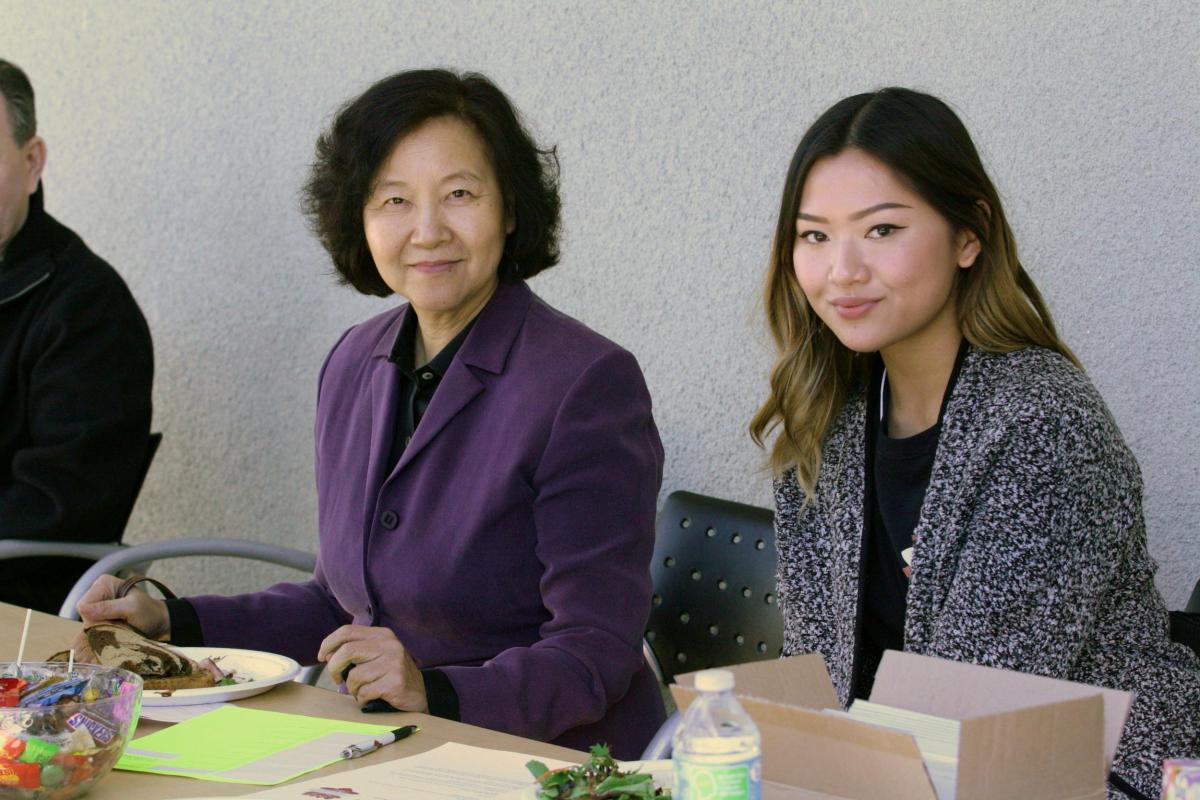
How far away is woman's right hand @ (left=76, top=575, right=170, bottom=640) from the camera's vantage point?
2.04m

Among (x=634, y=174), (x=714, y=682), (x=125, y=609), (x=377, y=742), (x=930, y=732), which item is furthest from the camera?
(x=634, y=174)

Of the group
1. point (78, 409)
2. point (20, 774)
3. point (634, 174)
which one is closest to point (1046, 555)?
point (20, 774)

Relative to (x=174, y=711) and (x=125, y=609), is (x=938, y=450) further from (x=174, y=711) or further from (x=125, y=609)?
(x=125, y=609)

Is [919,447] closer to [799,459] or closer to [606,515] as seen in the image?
[799,459]

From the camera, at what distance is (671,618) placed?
8.32 feet

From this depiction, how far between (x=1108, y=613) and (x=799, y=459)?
49cm

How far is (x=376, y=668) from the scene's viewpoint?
175cm

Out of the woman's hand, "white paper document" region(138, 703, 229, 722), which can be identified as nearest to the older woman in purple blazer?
the woman's hand

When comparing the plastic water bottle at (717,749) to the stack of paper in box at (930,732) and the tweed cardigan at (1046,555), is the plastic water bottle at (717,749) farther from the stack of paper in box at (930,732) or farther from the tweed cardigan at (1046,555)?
the tweed cardigan at (1046,555)

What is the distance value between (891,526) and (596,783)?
37.5 inches

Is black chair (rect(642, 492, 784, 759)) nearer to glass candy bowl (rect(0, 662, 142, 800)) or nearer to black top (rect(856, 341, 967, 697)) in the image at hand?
black top (rect(856, 341, 967, 697))

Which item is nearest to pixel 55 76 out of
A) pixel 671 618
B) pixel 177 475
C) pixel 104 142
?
pixel 104 142

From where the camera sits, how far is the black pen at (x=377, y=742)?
1.55 meters

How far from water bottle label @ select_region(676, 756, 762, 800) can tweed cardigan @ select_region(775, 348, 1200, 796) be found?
2.98 ft
